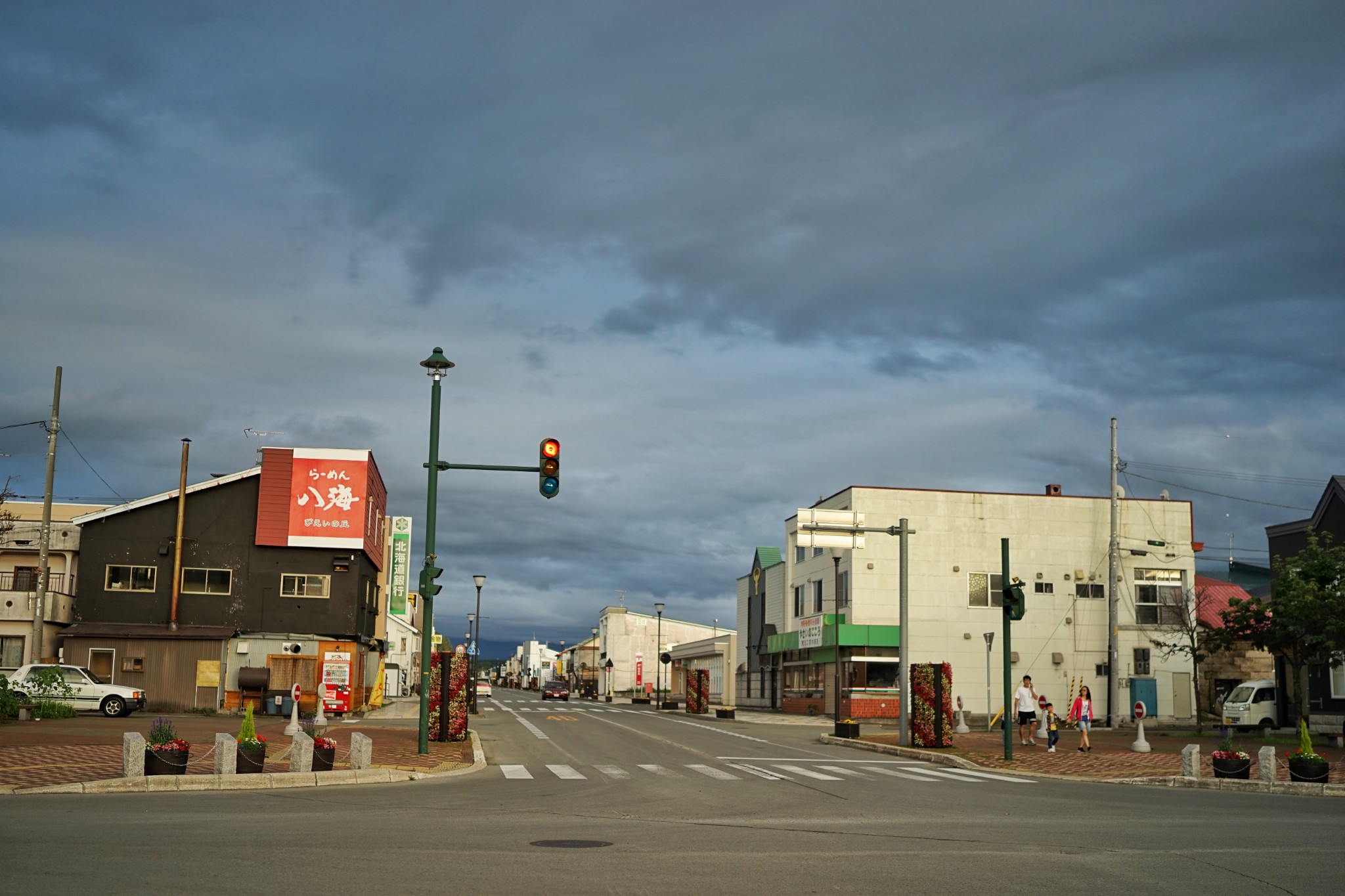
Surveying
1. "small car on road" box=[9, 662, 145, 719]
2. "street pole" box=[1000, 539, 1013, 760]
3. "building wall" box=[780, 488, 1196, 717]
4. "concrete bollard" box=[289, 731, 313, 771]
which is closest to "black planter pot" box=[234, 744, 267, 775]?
"concrete bollard" box=[289, 731, 313, 771]

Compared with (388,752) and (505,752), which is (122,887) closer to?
(388,752)

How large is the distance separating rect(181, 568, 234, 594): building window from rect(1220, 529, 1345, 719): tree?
117 feet

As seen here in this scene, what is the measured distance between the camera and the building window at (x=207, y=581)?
45.3m

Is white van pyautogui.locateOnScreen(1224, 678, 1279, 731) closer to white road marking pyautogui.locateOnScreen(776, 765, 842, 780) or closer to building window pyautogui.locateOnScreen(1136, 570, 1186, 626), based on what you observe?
building window pyautogui.locateOnScreen(1136, 570, 1186, 626)

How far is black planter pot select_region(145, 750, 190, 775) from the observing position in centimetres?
1666

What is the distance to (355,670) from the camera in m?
47.0

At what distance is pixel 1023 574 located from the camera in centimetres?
5541

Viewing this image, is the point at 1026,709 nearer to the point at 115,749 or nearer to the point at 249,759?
the point at 249,759

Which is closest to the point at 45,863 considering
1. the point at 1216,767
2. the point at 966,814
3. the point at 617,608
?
the point at 966,814

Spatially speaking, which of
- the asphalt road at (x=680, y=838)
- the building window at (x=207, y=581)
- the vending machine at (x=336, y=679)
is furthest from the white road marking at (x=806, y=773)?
the building window at (x=207, y=581)

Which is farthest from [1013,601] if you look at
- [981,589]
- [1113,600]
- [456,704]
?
[981,589]

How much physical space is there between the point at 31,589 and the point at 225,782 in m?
33.7

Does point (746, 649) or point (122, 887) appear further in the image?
point (746, 649)

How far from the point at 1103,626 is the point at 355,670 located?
34781 millimetres
